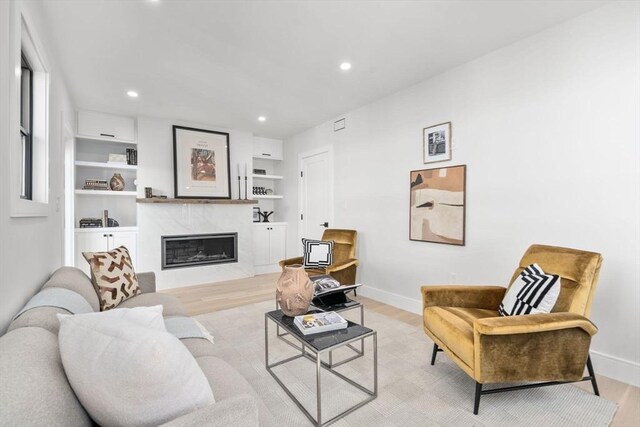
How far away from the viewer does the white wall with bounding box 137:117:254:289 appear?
4359mm

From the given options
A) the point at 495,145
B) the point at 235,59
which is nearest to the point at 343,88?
the point at 235,59

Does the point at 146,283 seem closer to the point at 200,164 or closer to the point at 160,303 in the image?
the point at 160,303

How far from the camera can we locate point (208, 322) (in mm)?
3043

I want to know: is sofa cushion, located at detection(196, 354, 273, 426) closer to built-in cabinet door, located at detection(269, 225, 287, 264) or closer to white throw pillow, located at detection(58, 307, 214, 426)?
white throw pillow, located at detection(58, 307, 214, 426)

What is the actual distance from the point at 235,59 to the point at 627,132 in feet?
10.1

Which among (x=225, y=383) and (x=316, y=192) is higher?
(x=316, y=192)

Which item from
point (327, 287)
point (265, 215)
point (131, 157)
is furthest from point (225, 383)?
point (265, 215)

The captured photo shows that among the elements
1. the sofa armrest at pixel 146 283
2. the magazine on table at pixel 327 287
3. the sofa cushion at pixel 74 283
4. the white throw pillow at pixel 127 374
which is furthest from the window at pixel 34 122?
the magazine on table at pixel 327 287

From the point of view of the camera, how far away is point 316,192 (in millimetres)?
4918

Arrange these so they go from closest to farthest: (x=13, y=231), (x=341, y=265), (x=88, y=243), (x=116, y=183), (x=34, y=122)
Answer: (x=13, y=231) < (x=34, y=122) < (x=341, y=265) < (x=88, y=243) < (x=116, y=183)

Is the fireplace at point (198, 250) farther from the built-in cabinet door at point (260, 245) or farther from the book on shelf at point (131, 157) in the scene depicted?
the book on shelf at point (131, 157)

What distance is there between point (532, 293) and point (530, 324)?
0.31m

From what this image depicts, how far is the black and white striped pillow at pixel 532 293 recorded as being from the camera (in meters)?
1.75

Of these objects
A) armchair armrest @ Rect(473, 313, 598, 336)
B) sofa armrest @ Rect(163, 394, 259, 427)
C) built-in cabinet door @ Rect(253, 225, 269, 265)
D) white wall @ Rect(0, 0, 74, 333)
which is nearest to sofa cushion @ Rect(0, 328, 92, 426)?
sofa armrest @ Rect(163, 394, 259, 427)
